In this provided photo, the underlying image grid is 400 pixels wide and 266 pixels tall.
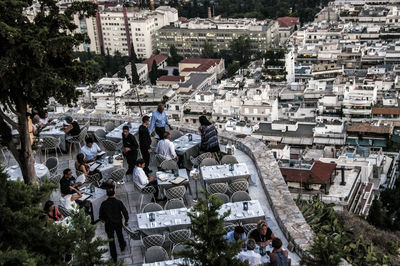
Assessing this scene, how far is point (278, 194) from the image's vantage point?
9.42 meters

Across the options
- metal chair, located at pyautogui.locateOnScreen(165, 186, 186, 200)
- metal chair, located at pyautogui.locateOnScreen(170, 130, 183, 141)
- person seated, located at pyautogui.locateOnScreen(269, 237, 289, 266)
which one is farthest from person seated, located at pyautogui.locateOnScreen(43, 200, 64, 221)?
metal chair, located at pyautogui.locateOnScreen(170, 130, 183, 141)

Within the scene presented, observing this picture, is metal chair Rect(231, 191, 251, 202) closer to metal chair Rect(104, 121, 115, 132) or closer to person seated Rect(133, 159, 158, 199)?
person seated Rect(133, 159, 158, 199)

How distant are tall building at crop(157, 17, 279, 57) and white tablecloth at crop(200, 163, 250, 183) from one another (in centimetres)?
5826

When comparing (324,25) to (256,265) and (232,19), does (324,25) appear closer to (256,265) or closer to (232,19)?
(232,19)

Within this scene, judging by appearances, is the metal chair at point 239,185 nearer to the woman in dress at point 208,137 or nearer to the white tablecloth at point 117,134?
the woman in dress at point 208,137

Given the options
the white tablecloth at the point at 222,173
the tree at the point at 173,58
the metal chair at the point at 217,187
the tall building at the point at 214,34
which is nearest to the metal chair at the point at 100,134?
the white tablecloth at the point at 222,173

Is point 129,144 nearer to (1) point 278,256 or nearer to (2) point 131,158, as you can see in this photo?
(2) point 131,158

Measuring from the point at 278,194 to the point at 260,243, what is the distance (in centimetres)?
198

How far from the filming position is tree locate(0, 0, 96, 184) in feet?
24.7

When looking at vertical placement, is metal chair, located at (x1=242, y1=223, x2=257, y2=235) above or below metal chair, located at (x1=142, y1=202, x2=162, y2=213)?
below

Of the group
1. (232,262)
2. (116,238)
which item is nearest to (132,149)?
(116,238)

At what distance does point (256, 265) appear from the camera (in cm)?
711

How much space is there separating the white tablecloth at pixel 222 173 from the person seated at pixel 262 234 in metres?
2.11

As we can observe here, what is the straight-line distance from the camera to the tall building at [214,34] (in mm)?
67500
